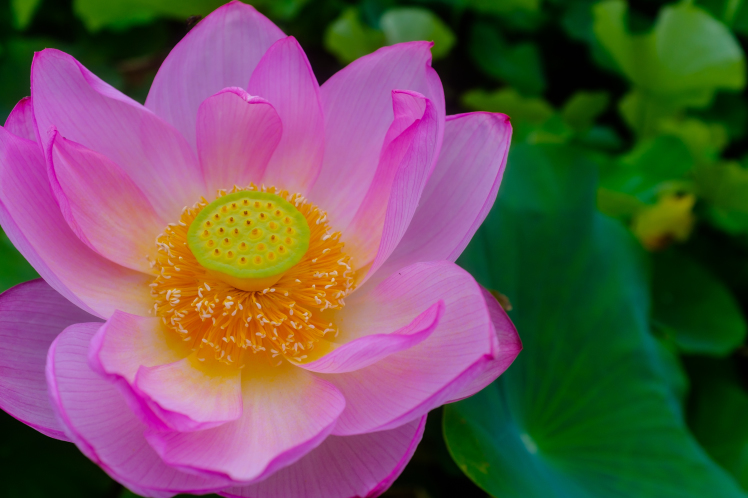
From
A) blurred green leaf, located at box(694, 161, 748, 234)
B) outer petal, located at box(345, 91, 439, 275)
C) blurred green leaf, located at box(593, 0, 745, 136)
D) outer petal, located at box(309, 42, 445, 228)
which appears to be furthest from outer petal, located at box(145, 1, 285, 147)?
blurred green leaf, located at box(694, 161, 748, 234)

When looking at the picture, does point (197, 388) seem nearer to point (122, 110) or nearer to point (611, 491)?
point (122, 110)

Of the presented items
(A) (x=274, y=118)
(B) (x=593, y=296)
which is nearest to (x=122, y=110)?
(A) (x=274, y=118)

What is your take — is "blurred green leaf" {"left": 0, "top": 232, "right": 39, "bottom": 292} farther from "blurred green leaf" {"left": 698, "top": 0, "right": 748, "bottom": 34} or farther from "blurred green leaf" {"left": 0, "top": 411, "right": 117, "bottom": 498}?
"blurred green leaf" {"left": 698, "top": 0, "right": 748, "bottom": 34}

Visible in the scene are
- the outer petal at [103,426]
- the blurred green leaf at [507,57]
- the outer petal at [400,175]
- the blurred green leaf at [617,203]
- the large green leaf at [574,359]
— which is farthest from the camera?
the blurred green leaf at [507,57]

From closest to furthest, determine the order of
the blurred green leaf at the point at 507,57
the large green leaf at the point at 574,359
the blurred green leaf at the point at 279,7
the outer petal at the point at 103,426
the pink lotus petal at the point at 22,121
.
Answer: the outer petal at the point at 103,426 → the pink lotus petal at the point at 22,121 → the large green leaf at the point at 574,359 → the blurred green leaf at the point at 279,7 → the blurred green leaf at the point at 507,57

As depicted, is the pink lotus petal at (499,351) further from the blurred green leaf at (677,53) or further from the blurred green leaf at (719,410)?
the blurred green leaf at (677,53)

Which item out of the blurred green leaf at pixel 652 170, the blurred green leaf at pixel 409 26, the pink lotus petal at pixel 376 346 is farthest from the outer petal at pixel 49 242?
the blurred green leaf at pixel 652 170
